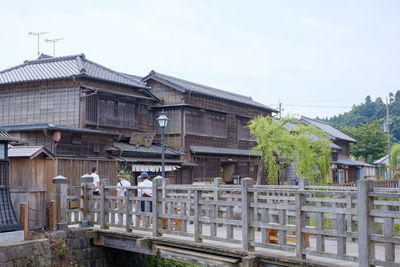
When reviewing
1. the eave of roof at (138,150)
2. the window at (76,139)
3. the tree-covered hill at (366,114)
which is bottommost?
the eave of roof at (138,150)

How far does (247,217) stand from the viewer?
10.0 metres

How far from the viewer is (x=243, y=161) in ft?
119

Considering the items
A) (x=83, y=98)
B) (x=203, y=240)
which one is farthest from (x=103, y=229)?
(x=83, y=98)

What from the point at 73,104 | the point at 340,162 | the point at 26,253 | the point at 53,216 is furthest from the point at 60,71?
the point at 340,162

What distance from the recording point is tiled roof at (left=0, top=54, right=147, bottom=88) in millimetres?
25891

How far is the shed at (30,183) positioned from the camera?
44.8ft

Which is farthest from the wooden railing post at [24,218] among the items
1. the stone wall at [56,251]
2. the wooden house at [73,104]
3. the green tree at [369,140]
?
the green tree at [369,140]

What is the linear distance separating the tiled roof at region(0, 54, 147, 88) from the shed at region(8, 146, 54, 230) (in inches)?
463

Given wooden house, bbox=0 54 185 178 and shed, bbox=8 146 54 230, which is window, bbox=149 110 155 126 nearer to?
wooden house, bbox=0 54 185 178

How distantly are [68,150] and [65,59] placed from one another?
7.34 metres

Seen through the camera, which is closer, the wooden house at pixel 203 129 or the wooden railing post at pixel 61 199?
the wooden railing post at pixel 61 199

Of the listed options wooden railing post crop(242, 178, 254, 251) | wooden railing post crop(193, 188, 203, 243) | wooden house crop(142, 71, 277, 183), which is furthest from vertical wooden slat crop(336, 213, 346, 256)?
wooden house crop(142, 71, 277, 183)

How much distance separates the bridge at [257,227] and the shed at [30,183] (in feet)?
2.08

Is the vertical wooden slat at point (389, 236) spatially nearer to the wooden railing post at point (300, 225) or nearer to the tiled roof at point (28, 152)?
the wooden railing post at point (300, 225)
